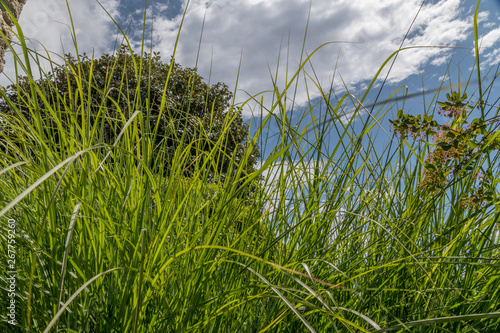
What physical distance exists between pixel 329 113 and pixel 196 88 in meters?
7.29

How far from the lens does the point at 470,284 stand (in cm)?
129

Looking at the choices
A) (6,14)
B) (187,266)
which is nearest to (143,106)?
(187,266)

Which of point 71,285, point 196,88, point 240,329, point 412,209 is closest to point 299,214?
point 412,209

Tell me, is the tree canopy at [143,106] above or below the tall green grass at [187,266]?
above

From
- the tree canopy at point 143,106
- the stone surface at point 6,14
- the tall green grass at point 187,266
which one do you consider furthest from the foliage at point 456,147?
the stone surface at point 6,14

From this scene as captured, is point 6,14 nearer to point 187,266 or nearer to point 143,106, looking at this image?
point 143,106

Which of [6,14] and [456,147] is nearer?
[456,147]

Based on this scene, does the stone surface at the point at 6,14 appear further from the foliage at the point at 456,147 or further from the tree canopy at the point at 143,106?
the foliage at the point at 456,147

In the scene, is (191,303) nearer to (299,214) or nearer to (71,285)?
(71,285)

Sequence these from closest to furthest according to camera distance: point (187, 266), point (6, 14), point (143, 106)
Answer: point (187, 266), point (143, 106), point (6, 14)

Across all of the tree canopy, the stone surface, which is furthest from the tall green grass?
the stone surface

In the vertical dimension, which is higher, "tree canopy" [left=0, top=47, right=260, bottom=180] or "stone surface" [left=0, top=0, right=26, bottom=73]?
"stone surface" [left=0, top=0, right=26, bottom=73]

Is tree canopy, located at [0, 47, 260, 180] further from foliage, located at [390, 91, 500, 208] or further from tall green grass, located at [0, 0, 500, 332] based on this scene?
foliage, located at [390, 91, 500, 208]

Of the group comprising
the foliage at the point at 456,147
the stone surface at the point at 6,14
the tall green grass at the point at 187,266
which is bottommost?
the tall green grass at the point at 187,266
